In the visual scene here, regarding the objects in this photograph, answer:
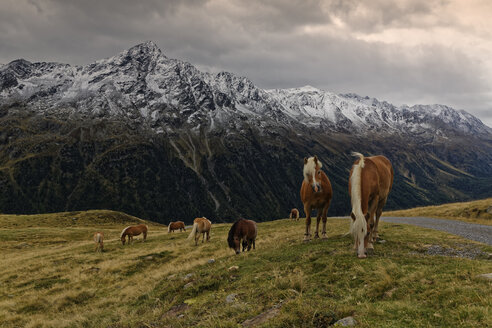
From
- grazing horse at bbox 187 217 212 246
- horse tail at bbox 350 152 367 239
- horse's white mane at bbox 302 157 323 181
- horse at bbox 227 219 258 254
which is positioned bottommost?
grazing horse at bbox 187 217 212 246

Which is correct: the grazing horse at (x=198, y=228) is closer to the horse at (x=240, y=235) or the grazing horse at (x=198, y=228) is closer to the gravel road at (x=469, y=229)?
the horse at (x=240, y=235)

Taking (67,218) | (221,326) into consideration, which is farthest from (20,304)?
(67,218)

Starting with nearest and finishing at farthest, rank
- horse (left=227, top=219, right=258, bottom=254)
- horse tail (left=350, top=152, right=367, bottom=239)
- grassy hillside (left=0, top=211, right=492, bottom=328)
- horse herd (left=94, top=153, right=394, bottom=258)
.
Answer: grassy hillside (left=0, top=211, right=492, bottom=328) < horse tail (left=350, top=152, right=367, bottom=239) < horse herd (left=94, top=153, right=394, bottom=258) < horse (left=227, top=219, right=258, bottom=254)

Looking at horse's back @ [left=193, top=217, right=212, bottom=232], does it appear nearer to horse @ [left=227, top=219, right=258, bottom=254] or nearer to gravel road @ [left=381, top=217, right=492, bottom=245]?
horse @ [left=227, top=219, right=258, bottom=254]

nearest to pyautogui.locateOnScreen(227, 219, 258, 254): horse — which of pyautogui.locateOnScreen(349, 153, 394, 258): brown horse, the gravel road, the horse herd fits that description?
the horse herd

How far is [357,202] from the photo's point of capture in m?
12.0

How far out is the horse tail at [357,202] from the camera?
11.8 m

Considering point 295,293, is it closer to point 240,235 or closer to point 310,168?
point 310,168

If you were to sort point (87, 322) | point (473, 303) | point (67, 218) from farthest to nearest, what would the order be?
point (67, 218) < point (87, 322) < point (473, 303)

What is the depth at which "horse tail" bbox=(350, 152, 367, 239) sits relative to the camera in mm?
11750

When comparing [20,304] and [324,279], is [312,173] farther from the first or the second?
[20,304]

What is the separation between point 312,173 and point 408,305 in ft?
27.4

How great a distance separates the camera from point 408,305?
6.86 meters

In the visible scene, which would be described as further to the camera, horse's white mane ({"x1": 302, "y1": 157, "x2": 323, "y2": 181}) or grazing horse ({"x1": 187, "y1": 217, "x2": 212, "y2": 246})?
grazing horse ({"x1": 187, "y1": 217, "x2": 212, "y2": 246})
